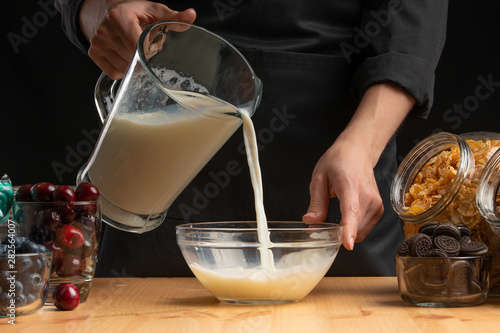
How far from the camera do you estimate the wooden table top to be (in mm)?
655

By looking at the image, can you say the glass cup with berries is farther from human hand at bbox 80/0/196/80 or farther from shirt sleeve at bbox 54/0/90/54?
shirt sleeve at bbox 54/0/90/54

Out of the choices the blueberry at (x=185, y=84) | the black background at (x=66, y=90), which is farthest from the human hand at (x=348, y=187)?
the black background at (x=66, y=90)

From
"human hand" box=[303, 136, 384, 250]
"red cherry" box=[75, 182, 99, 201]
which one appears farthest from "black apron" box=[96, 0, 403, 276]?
"red cherry" box=[75, 182, 99, 201]

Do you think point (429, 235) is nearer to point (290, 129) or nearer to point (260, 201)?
point (260, 201)

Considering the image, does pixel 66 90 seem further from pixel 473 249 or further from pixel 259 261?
pixel 473 249

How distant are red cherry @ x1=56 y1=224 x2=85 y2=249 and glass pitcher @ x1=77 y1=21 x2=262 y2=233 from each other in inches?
5.1

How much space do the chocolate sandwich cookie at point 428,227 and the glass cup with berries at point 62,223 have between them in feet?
1.33

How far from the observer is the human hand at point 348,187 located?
882mm

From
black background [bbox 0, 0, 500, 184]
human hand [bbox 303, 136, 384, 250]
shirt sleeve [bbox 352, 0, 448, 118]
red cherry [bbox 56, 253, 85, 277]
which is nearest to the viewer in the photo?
red cherry [bbox 56, 253, 85, 277]

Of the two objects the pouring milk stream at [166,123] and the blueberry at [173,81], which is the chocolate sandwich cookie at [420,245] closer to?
the pouring milk stream at [166,123]

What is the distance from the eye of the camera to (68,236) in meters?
0.75

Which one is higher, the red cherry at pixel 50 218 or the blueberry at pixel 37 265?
the red cherry at pixel 50 218

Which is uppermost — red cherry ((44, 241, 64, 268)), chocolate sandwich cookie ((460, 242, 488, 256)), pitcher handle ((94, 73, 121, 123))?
pitcher handle ((94, 73, 121, 123))

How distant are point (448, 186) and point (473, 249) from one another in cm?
13
